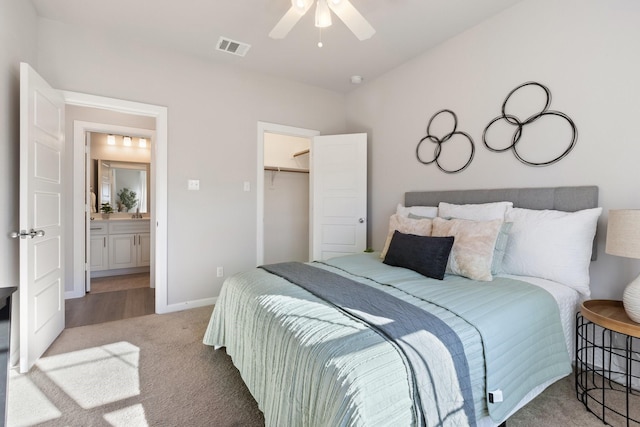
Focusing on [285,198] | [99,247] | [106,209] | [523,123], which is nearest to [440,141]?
[523,123]

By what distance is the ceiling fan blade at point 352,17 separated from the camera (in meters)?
1.78

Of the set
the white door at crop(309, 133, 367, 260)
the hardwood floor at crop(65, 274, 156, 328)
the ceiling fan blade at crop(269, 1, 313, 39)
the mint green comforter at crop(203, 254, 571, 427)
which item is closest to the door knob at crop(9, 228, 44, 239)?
the hardwood floor at crop(65, 274, 156, 328)

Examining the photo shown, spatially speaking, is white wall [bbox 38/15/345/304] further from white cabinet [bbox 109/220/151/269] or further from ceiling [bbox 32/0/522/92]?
white cabinet [bbox 109/220/151/269]

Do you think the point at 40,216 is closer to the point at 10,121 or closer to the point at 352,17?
the point at 10,121

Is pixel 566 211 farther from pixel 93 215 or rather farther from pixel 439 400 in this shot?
pixel 93 215

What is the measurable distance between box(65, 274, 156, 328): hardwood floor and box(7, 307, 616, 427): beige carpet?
46 cm

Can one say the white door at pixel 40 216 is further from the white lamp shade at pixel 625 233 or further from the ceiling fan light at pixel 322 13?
the white lamp shade at pixel 625 233

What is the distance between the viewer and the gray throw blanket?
1034mm

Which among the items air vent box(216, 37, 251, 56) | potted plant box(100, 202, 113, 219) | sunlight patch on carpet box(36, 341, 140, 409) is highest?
air vent box(216, 37, 251, 56)

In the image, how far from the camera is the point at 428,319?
4.10ft

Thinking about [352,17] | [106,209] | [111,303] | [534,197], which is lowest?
[111,303]

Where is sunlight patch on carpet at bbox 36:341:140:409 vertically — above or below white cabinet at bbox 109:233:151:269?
below

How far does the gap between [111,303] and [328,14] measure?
11.9 ft

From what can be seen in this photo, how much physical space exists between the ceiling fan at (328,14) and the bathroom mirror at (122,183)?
4.18m
